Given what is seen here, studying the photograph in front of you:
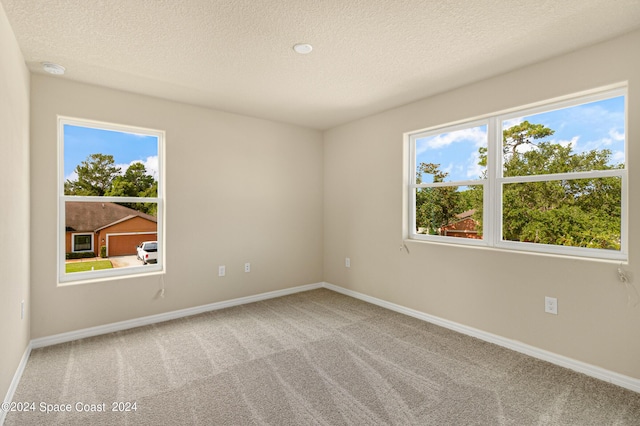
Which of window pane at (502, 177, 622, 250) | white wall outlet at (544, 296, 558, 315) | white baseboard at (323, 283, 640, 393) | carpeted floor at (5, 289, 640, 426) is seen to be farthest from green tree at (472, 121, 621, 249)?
carpeted floor at (5, 289, 640, 426)

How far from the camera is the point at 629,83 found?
7.35ft

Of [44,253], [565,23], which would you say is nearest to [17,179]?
[44,253]

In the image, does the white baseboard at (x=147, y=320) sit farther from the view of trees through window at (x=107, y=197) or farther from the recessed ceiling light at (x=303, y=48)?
the recessed ceiling light at (x=303, y=48)

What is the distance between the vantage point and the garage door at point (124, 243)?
133 inches

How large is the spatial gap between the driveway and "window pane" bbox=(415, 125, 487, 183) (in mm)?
3304

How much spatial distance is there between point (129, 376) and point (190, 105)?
111 inches

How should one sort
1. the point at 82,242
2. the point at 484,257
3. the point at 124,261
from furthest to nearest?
the point at 124,261 < the point at 82,242 < the point at 484,257

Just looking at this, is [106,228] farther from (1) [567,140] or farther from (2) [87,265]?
(1) [567,140]

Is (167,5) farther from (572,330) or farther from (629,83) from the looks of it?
(572,330)

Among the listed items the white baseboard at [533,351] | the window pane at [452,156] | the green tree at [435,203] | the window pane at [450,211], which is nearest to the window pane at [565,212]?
the window pane at [450,211]

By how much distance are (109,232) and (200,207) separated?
94cm

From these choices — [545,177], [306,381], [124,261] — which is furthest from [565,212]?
[124,261]

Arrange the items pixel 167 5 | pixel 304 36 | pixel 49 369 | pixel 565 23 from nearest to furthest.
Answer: pixel 167 5 < pixel 565 23 < pixel 304 36 < pixel 49 369

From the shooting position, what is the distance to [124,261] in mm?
3418
